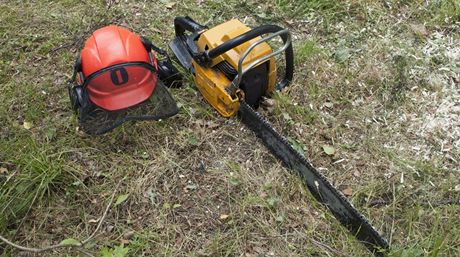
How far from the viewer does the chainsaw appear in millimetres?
2609

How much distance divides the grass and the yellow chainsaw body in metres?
0.12

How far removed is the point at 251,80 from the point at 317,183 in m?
0.74

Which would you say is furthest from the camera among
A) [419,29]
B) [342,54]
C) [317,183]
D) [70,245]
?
[419,29]

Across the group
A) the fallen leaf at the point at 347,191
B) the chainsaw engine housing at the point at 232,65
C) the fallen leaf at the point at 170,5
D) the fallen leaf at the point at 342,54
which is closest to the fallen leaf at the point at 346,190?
the fallen leaf at the point at 347,191

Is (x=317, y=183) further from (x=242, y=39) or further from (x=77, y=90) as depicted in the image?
(x=77, y=90)

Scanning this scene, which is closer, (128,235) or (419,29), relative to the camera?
(128,235)

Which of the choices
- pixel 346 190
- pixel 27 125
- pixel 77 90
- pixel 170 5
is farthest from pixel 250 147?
pixel 170 5

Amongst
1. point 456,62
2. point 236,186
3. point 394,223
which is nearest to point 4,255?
point 236,186

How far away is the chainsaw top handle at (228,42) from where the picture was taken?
2.70m

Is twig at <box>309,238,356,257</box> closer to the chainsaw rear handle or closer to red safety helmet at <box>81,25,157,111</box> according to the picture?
the chainsaw rear handle

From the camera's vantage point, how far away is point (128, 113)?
2.97 m

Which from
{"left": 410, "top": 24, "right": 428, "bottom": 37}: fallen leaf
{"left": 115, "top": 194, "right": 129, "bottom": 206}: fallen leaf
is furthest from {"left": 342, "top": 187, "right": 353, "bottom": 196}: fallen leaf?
{"left": 410, "top": 24, "right": 428, "bottom": 37}: fallen leaf

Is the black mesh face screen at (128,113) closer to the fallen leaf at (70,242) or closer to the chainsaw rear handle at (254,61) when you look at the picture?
the chainsaw rear handle at (254,61)

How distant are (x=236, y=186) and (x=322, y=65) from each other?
121cm
